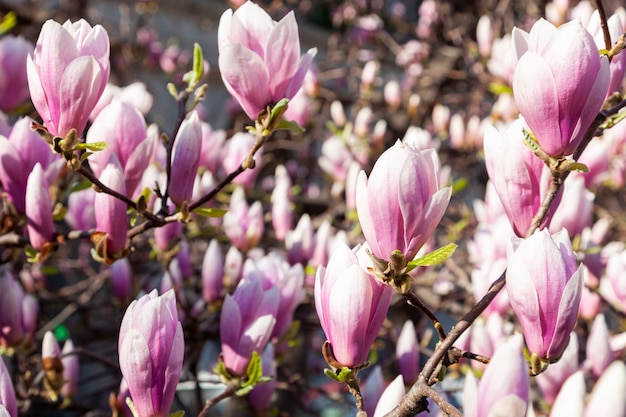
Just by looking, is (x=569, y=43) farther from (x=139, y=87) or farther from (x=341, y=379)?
(x=139, y=87)

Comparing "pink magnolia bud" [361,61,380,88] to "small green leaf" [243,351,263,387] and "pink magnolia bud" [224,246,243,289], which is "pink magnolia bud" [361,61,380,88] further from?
"small green leaf" [243,351,263,387]

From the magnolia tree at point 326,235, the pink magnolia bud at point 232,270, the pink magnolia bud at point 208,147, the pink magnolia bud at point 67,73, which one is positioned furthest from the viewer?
the pink magnolia bud at point 208,147

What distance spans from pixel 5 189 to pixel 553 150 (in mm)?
683

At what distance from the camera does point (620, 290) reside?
1035mm

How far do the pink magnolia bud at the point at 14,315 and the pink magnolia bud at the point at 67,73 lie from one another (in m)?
0.35

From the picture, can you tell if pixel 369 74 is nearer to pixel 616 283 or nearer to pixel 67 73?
pixel 616 283

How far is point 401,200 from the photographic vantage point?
53cm

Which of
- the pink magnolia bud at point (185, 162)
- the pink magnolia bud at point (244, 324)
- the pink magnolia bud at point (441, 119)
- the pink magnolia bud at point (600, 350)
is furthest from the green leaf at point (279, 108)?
the pink magnolia bud at point (441, 119)

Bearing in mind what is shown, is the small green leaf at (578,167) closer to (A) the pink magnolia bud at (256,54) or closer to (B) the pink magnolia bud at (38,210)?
(A) the pink magnolia bud at (256,54)

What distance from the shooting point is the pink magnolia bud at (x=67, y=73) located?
0.63 metres

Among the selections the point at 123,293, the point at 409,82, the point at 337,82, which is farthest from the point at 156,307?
the point at 337,82

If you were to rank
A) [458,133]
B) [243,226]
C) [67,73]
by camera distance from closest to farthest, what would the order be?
[67,73], [243,226], [458,133]

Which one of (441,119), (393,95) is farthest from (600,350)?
(393,95)

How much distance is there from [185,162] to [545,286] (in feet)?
1.42
